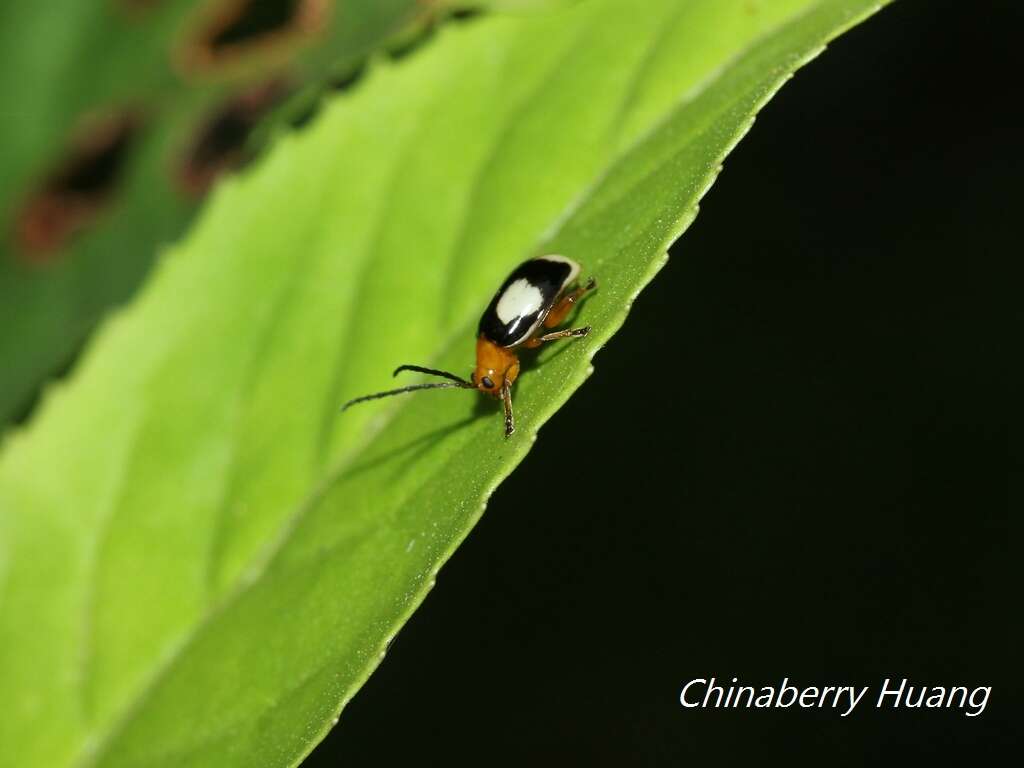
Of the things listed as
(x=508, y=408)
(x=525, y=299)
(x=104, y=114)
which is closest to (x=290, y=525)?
(x=508, y=408)

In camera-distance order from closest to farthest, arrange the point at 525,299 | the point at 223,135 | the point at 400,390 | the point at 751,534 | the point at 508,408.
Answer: the point at 508,408 → the point at 525,299 → the point at 400,390 → the point at 223,135 → the point at 751,534

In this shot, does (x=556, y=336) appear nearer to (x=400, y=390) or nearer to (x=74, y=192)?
(x=400, y=390)

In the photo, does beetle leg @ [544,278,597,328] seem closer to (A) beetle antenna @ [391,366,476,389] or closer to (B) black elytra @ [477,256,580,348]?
(B) black elytra @ [477,256,580,348]

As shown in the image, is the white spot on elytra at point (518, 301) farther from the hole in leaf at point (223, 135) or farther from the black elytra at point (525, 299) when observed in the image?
the hole in leaf at point (223, 135)

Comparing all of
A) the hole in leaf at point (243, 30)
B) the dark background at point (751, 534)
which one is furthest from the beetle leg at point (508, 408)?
the dark background at point (751, 534)

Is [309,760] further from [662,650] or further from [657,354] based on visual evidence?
[657,354]

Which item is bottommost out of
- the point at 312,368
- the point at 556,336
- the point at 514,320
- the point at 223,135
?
the point at 556,336

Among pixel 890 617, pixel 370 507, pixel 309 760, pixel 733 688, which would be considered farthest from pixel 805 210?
pixel 370 507

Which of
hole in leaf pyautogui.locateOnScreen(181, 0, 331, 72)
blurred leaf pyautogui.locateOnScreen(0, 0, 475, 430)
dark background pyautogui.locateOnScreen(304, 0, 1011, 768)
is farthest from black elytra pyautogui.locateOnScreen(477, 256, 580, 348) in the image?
dark background pyautogui.locateOnScreen(304, 0, 1011, 768)
